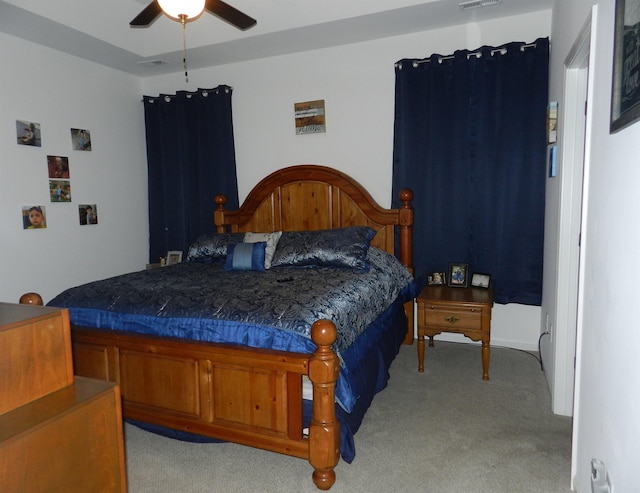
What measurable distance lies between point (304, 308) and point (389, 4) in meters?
2.31

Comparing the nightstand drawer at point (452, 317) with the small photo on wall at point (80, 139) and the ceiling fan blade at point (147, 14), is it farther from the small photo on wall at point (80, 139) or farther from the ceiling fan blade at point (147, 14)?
the small photo on wall at point (80, 139)

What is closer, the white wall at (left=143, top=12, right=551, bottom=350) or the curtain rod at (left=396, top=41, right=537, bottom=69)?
the curtain rod at (left=396, top=41, right=537, bottom=69)

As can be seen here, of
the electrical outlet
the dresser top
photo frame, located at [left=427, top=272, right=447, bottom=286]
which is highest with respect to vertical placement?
the dresser top

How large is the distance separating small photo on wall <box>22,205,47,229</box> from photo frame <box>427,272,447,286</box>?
3165mm

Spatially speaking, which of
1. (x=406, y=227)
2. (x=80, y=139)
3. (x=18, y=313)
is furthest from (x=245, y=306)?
(x=80, y=139)

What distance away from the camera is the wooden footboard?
1910mm

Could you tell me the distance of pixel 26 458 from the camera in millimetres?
950

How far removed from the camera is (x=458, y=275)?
3492 mm

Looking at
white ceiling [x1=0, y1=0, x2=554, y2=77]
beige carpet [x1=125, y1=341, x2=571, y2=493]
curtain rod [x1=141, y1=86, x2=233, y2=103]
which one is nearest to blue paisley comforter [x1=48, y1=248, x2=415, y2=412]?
beige carpet [x1=125, y1=341, x2=571, y2=493]

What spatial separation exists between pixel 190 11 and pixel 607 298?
7.01ft

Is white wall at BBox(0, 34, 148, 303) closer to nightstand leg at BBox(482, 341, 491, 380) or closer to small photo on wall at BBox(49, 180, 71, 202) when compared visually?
small photo on wall at BBox(49, 180, 71, 202)

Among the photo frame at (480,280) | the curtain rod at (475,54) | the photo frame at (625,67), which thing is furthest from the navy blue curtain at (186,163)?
the photo frame at (625,67)

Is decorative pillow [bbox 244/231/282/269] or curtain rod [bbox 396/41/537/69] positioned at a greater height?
curtain rod [bbox 396/41/537/69]

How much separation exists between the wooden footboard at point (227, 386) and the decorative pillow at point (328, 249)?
1285 millimetres
